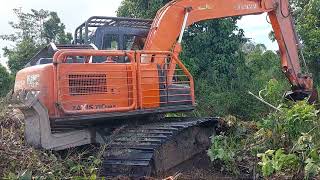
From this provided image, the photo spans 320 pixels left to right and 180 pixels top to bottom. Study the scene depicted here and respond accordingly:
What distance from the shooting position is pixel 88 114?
6.59 m

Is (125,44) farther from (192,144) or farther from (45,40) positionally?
(45,40)

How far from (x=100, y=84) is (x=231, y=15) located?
322cm

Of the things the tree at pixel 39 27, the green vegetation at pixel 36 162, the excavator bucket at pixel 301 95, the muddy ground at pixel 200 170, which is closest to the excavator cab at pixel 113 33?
the green vegetation at pixel 36 162

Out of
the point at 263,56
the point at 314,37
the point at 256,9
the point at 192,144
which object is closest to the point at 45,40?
the point at 263,56

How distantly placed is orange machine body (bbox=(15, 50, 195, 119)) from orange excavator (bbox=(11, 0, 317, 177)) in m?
0.01

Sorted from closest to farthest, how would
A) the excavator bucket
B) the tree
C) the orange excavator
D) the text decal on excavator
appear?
the orange excavator → the text decal on excavator → the excavator bucket → the tree

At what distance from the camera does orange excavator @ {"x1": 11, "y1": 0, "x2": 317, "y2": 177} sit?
6.36 m

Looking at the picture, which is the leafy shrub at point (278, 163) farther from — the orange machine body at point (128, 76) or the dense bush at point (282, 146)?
the orange machine body at point (128, 76)

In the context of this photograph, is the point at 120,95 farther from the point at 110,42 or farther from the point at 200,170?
the point at 200,170

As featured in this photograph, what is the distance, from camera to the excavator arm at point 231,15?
7.97 metres

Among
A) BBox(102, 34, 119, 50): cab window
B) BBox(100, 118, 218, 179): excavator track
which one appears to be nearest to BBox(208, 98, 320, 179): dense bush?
BBox(100, 118, 218, 179): excavator track

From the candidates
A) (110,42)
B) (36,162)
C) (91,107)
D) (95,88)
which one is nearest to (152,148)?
(91,107)

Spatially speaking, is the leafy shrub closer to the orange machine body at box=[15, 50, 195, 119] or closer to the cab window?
the orange machine body at box=[15, 50, 195, 119]

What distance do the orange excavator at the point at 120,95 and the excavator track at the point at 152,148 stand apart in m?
0.01
